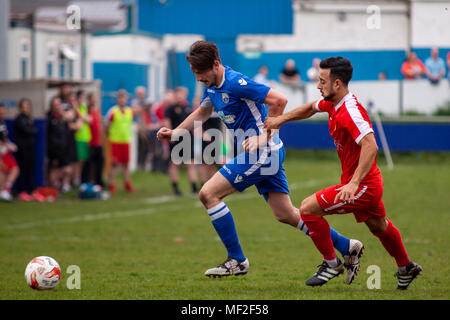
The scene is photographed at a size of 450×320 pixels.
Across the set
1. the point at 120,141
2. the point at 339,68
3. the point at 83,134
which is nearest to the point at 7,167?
the point at 83,134

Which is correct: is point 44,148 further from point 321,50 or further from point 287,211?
point 321,50

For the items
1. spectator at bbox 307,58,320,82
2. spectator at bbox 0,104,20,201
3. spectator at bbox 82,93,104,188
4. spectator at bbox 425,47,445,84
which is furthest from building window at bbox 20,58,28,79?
spectator at bbox 425,47,445,84

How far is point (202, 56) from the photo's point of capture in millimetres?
6910

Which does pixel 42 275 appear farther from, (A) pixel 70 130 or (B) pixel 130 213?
(A) pixel 70 130

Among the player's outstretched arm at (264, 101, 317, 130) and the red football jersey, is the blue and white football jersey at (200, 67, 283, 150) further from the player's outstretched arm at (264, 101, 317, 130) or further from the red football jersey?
the red football jersey

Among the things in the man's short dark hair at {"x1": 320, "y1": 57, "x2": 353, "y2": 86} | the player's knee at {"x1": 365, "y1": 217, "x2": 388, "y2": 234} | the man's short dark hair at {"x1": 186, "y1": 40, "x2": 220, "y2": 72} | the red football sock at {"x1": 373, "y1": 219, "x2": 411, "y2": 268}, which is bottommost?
the red football sock at {"x1": 373, "y1": 219, "x2": 411, "y2": 268}

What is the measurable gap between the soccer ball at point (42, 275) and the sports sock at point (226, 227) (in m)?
1.51

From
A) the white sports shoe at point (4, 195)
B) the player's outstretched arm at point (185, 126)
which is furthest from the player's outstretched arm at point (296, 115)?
the white sports shoe at point (4, 195)

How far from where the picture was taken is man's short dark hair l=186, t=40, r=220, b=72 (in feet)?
22.6

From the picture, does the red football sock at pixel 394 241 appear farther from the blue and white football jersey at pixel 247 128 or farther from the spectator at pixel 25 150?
the spectator at pixel 25 150

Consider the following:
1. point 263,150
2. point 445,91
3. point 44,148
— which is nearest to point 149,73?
point 445,91

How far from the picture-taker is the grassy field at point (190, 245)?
6859mm

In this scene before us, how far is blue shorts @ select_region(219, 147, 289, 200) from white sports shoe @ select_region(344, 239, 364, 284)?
2.75 feet

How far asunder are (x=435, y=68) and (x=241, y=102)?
1573cm
